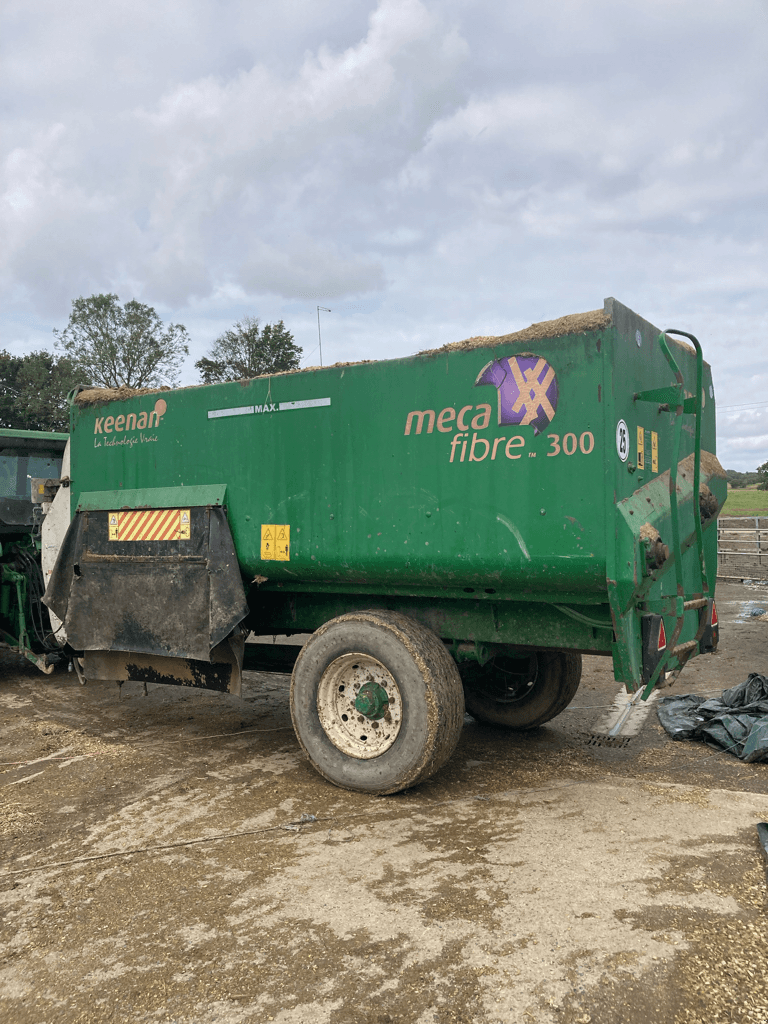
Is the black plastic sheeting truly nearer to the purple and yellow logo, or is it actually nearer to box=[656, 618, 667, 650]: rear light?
box=[656, 618, 667, 650]: rear light

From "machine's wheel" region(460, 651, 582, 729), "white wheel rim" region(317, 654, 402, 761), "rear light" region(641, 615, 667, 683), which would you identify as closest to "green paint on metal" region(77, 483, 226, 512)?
"white wheel rim" region(317, 654, 402, 761)

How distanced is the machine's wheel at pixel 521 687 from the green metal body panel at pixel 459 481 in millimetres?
1023

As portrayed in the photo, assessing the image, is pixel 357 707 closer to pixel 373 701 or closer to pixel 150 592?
pixel 373 701

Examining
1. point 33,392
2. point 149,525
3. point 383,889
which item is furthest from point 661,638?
point 33,392

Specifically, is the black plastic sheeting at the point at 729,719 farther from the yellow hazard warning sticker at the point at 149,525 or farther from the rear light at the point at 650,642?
the yellow hazard warning sticker at the point at 149,525

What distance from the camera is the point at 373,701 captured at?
174 inches

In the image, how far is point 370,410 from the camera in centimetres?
453

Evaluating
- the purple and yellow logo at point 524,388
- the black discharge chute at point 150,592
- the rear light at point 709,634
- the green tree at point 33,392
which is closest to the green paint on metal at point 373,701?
the black discharge chute at point 150,592

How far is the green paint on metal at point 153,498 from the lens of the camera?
5121mm

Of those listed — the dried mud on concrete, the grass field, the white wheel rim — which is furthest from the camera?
the grass field

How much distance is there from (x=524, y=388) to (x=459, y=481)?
2.07 ft

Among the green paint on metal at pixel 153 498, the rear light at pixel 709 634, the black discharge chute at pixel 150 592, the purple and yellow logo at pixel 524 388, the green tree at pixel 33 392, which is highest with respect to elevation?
the green tree at pixel 33 392

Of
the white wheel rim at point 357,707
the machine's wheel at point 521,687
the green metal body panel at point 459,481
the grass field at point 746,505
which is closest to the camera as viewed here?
the green metal body panel at point 459,481

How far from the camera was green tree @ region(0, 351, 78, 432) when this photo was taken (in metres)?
36.6
